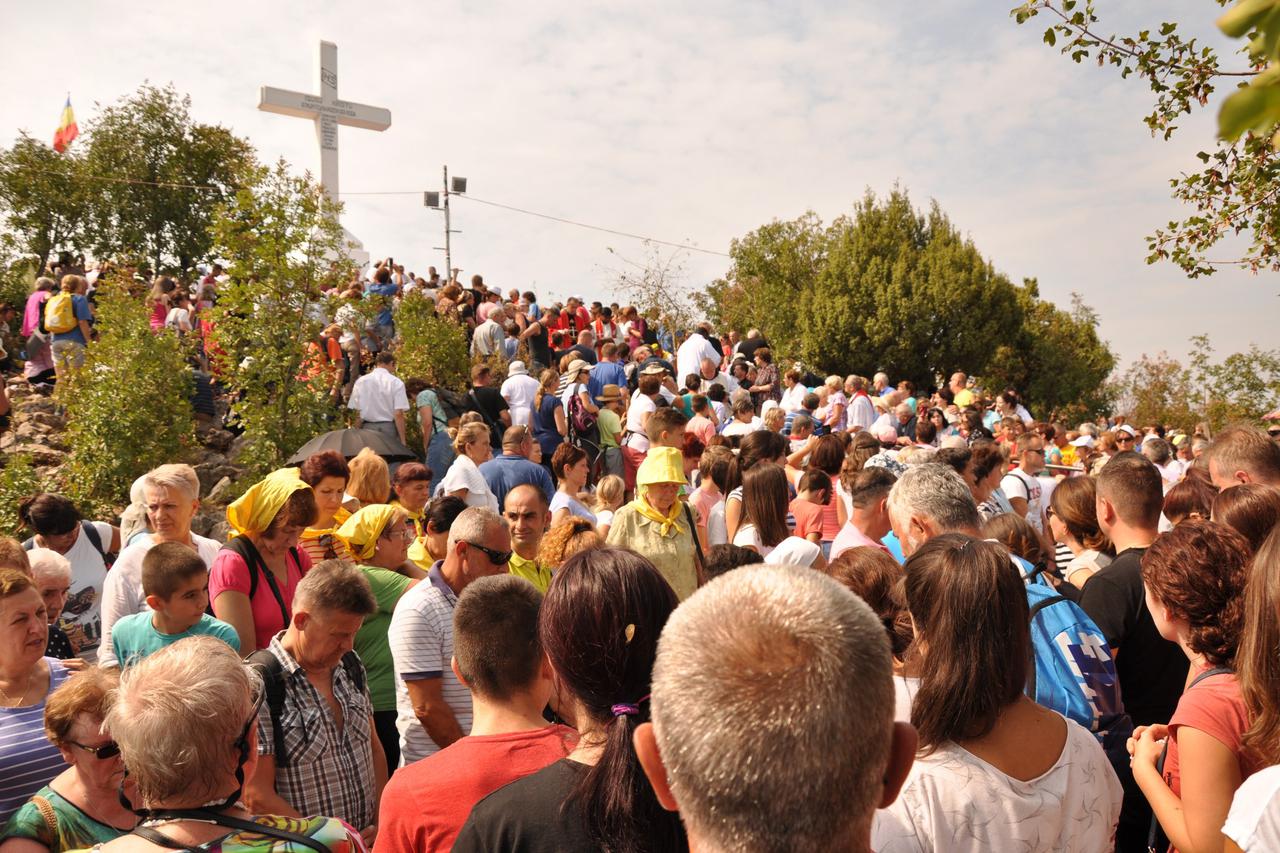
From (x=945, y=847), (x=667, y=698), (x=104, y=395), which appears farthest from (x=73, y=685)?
(x=104, y=395)

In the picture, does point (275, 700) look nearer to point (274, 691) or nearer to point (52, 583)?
point (274, 691)

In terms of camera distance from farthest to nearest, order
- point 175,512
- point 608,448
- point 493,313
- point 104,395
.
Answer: point 493,313
point 608,448
point 104,395
point 175,512

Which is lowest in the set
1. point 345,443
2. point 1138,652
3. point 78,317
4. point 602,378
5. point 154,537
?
point 1138,652

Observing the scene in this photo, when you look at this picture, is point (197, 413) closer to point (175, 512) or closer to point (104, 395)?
point (104, 395)

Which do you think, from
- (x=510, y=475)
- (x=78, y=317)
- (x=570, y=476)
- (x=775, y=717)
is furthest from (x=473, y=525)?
(x=78, y=317)

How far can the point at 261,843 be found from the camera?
7.27ft

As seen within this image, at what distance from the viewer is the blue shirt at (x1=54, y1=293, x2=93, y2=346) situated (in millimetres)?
12047

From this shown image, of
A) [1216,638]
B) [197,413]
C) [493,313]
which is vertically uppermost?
[493,313]

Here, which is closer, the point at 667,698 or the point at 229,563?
the point at 667,698

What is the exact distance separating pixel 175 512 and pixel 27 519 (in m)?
1.02

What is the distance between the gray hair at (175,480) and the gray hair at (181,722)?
291cm

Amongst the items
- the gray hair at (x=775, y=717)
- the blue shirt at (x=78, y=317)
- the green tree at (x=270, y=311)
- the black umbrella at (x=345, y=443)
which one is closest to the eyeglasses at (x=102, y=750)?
the gray hair at (x=775, y=717)

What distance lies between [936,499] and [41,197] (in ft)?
90.3

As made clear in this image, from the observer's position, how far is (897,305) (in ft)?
111
